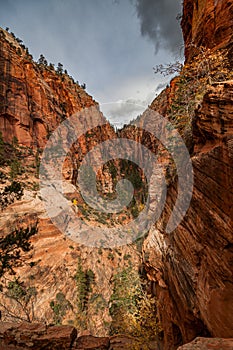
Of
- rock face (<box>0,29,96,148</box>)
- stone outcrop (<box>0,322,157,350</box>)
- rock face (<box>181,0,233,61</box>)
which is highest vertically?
rock face (<box>0,29,96,148</box>)

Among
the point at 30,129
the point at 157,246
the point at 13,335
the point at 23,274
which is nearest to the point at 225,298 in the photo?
the point at 157,246

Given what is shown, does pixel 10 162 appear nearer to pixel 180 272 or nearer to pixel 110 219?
pixel 110 219

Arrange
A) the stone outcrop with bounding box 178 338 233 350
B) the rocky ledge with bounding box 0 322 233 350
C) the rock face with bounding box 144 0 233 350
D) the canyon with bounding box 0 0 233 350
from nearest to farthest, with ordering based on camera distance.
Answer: the stone outcrop with bounding box 178 338 233 350 < the rock face with bounding box 144 0 233 350 < the canyon with bounding box 0 0 233 350 < the rocky ledge with bounding box 0 322 233 350

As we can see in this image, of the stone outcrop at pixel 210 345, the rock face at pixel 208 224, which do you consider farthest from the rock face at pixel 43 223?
the stone outcrop at pixel 210 345

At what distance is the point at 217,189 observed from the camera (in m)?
A: 4.40

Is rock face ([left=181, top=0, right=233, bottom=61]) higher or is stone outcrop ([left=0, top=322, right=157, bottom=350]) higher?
rock face ([left=181, top=0, right=233, bottom=61])

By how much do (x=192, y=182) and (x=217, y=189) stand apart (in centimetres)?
126

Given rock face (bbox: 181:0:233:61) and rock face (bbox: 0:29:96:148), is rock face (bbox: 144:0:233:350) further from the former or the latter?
rock face (bbox: 0:29:96:148)

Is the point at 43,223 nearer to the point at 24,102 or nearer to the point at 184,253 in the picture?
the point at 184,253

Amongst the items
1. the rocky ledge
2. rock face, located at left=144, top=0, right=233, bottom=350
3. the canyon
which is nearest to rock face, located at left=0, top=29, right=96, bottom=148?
the canyon

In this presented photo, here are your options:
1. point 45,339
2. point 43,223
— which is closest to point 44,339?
point 45,339

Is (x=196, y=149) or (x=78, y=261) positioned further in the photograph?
(x=78, y=261)

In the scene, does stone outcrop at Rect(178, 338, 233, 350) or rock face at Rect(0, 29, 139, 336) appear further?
rock face at Rect(0, 29, 139, 336)

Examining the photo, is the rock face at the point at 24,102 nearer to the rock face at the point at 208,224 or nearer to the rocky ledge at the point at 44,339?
the rocky ledge at the point at 44,339
